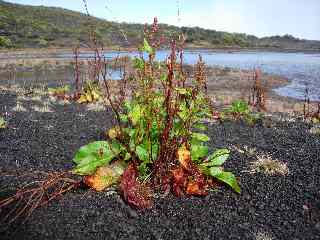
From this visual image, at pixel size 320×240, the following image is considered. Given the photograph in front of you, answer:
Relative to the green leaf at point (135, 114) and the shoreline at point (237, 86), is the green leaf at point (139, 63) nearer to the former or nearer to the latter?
the green leaf at point (135, 114)

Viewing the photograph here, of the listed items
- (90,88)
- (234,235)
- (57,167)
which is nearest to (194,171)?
(234,235)

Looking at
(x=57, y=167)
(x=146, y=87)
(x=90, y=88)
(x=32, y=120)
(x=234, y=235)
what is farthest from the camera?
(x=90, y=88)

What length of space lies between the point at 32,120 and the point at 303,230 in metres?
5.31

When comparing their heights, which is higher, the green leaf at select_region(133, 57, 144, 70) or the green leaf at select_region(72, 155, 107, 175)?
the green leaf at select_region(133, 57, 144, 70)

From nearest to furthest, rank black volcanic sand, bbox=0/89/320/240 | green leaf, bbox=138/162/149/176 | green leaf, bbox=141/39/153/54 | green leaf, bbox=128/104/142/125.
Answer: black volcanic sand, bbox=0/89/320/240, green leaf, bbox=141/39/153/54, green leaf, bbox=138/162/149/176, green leaf, bbox=128/104/142/125

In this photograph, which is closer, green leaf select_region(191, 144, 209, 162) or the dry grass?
green leaf select_region(191, 144, 209, 162)

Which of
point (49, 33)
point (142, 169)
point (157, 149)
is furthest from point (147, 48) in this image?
point (49, 33)

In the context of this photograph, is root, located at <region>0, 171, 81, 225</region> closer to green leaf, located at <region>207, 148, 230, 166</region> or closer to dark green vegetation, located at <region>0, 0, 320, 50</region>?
green leaf, located at <region>207, 148, 230, 166</region>

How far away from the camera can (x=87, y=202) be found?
→ 4.04 meters

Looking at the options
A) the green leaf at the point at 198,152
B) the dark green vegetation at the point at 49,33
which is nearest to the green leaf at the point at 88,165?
the green leaf at the point at 198,152

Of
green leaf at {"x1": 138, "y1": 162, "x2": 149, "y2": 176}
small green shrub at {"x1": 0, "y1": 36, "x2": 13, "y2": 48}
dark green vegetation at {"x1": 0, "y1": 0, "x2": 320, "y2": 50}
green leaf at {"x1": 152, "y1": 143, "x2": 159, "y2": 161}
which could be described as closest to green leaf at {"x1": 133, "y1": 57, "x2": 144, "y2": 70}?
green leaf at {"x1": 152, "y1": 143, "x2": 159, "y2": 161}

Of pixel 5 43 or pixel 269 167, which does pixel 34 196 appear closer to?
pixel 269 167

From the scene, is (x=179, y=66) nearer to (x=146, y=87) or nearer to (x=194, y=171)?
(x=146, y=87)

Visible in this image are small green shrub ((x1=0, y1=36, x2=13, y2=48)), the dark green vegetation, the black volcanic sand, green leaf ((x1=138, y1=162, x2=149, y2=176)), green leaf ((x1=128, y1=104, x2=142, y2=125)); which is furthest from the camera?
the dark green vegetation
